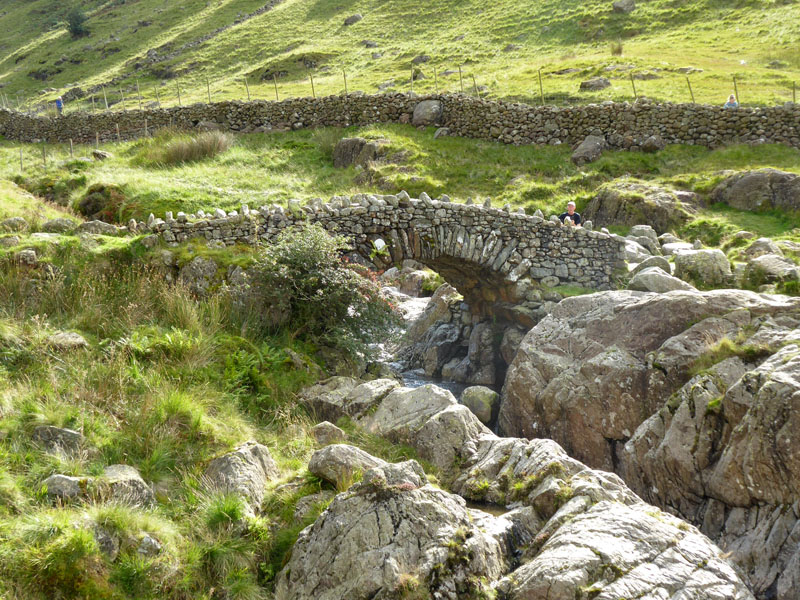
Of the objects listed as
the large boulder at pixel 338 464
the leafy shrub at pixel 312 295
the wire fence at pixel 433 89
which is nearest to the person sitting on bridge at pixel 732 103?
the wire fence at pixel 433 89

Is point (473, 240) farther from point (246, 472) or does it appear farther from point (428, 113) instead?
point (428, 113)

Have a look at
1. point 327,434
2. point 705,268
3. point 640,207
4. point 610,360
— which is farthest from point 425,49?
point 327,434

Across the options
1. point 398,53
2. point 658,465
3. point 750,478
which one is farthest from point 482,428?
point 398,53

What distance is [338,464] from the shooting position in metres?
8.48

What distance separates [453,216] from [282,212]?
4405 mm

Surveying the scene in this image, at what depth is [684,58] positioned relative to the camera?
3434 centimetres

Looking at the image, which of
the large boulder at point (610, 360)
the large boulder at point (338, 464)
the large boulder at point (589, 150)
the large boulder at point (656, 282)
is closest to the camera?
the large boulder at point (338, 464)

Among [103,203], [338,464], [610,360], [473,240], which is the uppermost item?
[103,203]

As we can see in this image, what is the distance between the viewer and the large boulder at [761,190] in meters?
19.5

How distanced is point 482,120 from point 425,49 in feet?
62.6

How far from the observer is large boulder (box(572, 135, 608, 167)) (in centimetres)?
2497

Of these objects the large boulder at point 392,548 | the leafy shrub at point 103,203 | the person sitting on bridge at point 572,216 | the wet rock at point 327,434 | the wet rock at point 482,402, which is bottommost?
the wet rock at point 482,402

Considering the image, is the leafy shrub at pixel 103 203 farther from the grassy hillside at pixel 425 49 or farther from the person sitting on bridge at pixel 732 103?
the person sitting on bridge at pixel 732 103

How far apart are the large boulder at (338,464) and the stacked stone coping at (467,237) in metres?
7.67
